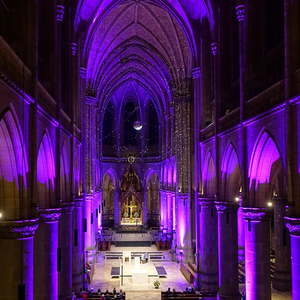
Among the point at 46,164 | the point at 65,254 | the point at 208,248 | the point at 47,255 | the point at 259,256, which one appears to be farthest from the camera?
the point at 208,248

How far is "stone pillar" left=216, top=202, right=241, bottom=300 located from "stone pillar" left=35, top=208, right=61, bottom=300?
804 centimetres

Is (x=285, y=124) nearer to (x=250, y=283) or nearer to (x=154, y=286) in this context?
(x=250, y=283)

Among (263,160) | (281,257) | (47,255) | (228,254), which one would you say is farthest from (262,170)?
(281,257)

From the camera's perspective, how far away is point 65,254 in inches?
736

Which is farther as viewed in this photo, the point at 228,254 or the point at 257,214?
the point at 228,254

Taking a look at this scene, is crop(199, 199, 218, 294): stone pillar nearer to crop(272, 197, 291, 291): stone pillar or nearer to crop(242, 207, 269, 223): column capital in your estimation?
crop(272, 197, 291, 291): stone pillar


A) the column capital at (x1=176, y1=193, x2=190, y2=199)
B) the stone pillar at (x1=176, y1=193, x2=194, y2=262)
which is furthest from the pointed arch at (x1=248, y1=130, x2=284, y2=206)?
the column capital at (x1=176, y1=193, x2=190, y2=199)

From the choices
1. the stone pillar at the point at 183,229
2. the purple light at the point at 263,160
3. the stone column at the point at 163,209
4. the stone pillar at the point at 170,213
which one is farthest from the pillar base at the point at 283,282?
the stone column at the point at 163,209

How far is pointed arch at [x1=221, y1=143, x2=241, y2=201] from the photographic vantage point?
18444 mm

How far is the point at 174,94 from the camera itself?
3528 centimetres

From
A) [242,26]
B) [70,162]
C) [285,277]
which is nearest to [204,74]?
[242,26]

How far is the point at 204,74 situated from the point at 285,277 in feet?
39.6

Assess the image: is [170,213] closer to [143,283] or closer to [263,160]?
[143,283]

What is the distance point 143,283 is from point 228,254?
914cm
